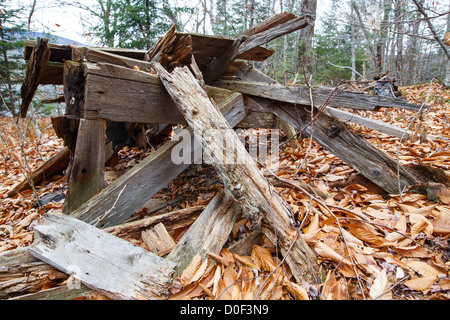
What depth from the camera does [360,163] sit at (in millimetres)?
2391

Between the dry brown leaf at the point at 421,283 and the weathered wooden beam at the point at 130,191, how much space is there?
193 cm

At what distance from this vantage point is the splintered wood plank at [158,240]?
1768 millimetres

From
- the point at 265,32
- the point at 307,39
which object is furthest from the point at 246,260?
the point at 307,39

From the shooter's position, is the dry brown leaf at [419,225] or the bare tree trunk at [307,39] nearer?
the dry brown leaf at [419,225]

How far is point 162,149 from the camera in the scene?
2244mm

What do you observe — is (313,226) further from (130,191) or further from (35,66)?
(35,66)

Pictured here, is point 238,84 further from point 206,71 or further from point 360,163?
point 360,163

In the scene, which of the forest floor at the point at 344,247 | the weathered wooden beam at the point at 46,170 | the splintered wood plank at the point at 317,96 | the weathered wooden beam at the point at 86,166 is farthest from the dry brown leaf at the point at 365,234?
the weathered wooden beam at the point at 46,170

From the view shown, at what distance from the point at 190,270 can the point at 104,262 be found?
0.54m

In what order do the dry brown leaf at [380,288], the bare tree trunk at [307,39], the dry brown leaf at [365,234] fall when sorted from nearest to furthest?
the dry brown leaf at [380,288] < the dry brown leaf at [365,234] < the bare tree trunk at [307,39]

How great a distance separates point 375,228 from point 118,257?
1.85 metres

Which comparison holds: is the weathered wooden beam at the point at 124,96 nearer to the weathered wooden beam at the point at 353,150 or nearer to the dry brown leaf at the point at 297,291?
the weathered wooden beam at the point at 353,150

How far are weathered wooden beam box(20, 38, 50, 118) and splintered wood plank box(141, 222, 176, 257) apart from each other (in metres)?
1.86
